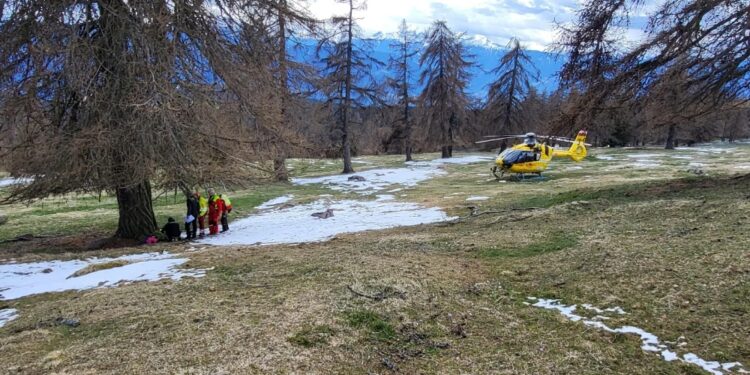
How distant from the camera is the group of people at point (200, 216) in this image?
41.8 feet

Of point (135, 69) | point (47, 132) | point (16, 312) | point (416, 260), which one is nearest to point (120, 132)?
point (135, 69)

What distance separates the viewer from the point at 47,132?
9773 millimetres

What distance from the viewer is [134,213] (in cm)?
1247

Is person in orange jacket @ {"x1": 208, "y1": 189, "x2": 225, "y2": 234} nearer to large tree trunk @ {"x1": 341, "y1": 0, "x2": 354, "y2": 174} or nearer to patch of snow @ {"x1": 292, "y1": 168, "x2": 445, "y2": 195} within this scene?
patch of snow @ {"x1": 292, "y1": 168, "x2": 445, "y2": 195}

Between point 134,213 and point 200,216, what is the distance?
70.8 inches

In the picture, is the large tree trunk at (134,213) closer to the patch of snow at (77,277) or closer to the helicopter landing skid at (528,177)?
the patch of snow at (77,277)

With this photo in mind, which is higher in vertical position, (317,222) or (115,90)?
(115,90)

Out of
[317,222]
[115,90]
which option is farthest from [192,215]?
[115,90]

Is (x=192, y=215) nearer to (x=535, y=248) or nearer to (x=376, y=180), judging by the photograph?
(x=535, y=248)

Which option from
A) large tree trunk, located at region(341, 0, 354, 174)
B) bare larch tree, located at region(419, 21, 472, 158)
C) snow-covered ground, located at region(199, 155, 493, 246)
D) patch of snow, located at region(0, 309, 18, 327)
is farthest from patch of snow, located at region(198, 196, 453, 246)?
bare larch tree, located at region(419, 21, 472, 158)

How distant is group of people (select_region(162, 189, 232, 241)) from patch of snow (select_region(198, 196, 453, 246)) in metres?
0.49

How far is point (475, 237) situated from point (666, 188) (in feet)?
21.3

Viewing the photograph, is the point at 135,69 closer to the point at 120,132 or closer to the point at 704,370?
the point at 120,132

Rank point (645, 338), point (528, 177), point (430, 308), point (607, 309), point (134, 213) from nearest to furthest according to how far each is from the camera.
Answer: point (645, 338)
point (607, 309)
point (430, 308)
point (134, 213)
point (528, 177)
